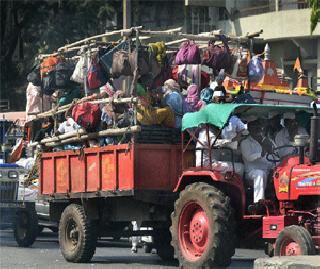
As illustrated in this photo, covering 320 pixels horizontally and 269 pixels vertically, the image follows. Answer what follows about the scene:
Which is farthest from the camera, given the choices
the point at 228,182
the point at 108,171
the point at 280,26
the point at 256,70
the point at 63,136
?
the point at 280,26

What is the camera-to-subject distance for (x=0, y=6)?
42.5 meters

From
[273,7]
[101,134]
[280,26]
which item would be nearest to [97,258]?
[101,134]

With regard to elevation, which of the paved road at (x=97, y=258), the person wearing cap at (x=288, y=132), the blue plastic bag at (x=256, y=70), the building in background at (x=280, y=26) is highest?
the building in background at (x=280, y=26)

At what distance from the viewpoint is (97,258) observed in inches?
639

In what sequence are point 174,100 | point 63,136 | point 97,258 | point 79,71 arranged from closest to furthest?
point 174,100, point 79,71, point 63,136, point 97,258

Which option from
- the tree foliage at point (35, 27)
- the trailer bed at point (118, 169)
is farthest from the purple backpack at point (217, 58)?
the tree foliage at point (35, 27)

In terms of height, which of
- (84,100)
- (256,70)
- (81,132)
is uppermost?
(256,70)

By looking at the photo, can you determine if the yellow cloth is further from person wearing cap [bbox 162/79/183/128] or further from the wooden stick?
the wooden stick

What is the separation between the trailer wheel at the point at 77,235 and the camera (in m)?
15.1

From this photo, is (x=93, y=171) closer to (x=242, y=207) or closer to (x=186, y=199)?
(x=186, y=199)

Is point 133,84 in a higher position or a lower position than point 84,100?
higher

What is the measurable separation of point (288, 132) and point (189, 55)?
2.28 m

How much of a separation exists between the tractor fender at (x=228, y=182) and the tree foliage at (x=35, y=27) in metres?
25.4

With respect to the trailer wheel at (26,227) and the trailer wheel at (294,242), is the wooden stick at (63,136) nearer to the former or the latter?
the trailer wheel at (26,227)
